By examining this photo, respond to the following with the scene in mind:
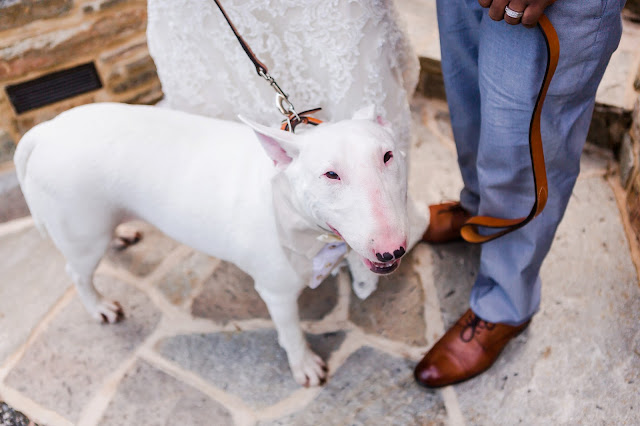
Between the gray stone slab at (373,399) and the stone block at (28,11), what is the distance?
1.65m

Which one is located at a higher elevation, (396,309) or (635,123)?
(635,123)

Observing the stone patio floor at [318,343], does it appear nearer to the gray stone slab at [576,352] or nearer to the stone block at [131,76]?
the gray stone slab at [576,352]

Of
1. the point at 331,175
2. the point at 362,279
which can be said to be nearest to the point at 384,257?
the point at 331,175

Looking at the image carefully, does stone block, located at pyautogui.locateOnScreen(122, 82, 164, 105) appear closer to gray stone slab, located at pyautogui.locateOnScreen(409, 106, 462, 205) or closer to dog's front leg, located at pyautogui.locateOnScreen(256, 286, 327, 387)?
gray stone slab, located at pyautogui.locateOnScreen(409, 106, 462, 205)

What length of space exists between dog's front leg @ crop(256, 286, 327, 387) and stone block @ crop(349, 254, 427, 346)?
0.21m

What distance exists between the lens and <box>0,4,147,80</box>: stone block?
1954mm

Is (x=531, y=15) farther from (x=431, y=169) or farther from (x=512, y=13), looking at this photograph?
(x=431, y=169)

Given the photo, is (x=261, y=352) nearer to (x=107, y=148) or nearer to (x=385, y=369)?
(x=385, y=369)

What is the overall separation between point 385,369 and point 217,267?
0.67 meters

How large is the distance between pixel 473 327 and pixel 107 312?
1.12 metres

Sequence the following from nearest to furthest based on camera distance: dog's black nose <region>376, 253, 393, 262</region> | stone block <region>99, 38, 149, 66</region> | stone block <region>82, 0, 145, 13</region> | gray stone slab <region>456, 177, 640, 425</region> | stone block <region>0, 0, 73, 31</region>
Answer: dog's black nose <region>376, 253, 393, 262</region>, gray stone slab <region>456, 177, 640, 425</region>, stone block <region>0, 0, 73, 31</region>, stone block <region>82, 0, 145, 13</region>, stone block <region>99, 38, 149, 66</region>

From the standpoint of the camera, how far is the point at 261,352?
5.15ft

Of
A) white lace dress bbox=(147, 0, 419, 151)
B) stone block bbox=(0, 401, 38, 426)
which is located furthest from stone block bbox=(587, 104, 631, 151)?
stone block bbox=(0, 401, 38, 426)

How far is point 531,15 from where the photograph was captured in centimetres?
90
